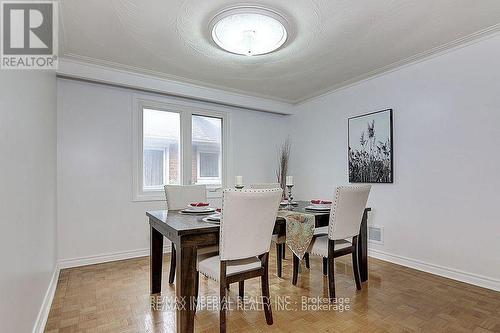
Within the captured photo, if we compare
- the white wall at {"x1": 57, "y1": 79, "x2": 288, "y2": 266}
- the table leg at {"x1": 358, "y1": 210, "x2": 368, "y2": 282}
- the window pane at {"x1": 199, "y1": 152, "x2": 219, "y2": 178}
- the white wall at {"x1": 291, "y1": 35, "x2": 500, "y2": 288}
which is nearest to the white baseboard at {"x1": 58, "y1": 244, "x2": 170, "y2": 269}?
the white wall at {"x1": 57, "y1": 79, "x2": 288, "y2": 266}

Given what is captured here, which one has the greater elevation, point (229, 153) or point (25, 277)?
point (229, 153)

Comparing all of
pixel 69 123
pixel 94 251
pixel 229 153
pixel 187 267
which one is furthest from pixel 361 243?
pixel 69 123

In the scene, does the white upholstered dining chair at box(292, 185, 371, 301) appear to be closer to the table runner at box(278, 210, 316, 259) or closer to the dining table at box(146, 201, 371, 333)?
the table runner at box(278, 210, 316, 259)

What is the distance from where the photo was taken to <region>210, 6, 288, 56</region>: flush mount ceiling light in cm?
226

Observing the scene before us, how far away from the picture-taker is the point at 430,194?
308 centimetres

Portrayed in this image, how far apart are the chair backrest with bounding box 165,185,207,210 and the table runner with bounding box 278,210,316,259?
1.13m

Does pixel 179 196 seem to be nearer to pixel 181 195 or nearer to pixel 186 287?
pixel 181 195

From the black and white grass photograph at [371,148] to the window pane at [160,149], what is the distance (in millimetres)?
2592

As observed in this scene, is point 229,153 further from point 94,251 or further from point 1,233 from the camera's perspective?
point 1,233

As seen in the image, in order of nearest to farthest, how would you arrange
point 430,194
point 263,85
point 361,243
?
point 361,243 < point 430,194 < point 263,85

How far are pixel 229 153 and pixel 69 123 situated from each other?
7.49 feet

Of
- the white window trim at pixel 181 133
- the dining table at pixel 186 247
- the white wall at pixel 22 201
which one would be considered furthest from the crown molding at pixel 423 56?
the white wall at pixel 22 201

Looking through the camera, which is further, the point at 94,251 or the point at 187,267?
the point at 94,251

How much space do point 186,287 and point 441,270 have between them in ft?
9.07
